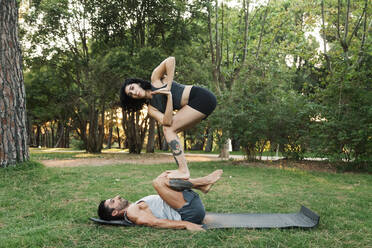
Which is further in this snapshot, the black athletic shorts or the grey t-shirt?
the black athletic shorts

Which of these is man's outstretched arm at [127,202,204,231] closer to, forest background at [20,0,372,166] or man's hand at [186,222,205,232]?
man's hand at [186,222,205,232]

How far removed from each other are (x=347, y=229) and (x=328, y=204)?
1.44 metres

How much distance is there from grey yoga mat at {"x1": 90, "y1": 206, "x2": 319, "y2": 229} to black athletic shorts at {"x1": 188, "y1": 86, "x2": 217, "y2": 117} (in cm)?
142

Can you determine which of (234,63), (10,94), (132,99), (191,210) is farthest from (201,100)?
(234,63)

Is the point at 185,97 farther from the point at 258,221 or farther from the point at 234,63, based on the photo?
the point at 234,63

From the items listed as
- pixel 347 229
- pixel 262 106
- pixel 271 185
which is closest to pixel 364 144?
pixel 262 106

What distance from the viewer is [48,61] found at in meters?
17.1

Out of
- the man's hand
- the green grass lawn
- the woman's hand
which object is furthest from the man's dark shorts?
the woman's hand

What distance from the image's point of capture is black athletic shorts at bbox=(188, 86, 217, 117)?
144 inches

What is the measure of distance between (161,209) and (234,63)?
13.6 meters

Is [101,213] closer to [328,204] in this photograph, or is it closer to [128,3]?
[328,204]

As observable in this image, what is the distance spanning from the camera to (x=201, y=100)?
3.66m

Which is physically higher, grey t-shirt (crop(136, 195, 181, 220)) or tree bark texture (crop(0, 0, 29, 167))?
tree bark texture (crop(0, 0, 29, 167))

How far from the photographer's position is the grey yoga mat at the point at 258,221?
134 inches
